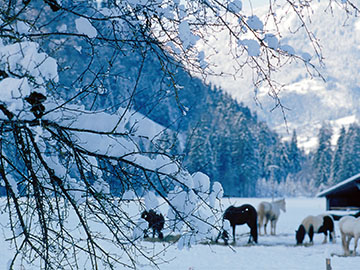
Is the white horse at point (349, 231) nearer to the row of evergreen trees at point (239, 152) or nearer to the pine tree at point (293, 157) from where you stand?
the row of evergreen trees at point (239, 152)

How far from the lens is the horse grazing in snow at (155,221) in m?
3.51

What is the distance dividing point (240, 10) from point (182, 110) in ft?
2.60

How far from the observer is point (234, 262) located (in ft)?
46.6

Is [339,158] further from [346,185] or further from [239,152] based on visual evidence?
[346,185]

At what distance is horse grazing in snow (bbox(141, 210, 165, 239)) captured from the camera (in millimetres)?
3508

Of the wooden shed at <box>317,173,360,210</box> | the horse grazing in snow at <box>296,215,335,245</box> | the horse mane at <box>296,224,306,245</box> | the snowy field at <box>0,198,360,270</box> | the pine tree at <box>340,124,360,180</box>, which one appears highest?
the pine tree at <box>340,124,360,180</box>

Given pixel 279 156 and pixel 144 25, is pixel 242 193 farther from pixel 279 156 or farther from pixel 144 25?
pixel 144 25

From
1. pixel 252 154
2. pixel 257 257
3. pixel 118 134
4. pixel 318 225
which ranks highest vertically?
pixel 252 154

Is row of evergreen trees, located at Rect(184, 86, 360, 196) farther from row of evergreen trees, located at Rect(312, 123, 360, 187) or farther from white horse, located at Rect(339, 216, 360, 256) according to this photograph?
white horse, located at Rect(339, 216, 360, 256)

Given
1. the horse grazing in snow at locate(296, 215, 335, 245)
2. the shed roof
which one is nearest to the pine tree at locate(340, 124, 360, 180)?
the shed roof

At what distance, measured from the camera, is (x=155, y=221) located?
3627mm

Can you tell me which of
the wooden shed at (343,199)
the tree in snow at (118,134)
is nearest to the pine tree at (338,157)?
the wooden shed at (343,199)

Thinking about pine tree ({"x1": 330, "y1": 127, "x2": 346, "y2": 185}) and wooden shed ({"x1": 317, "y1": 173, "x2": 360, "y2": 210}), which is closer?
wooden shed ({"x1": 317, "y1": 173, "x2": 360, "y2": 210})

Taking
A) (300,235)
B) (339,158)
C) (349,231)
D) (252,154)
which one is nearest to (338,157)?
(339,158)
